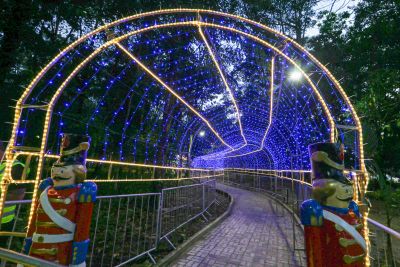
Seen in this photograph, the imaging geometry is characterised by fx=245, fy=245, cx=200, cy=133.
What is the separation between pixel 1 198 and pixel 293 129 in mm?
10315

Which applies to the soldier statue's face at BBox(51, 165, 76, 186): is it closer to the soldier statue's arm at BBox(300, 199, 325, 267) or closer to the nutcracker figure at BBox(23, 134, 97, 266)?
the nutcracker figure at BBox(23, 134, 97, 266)

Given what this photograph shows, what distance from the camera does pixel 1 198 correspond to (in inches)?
128

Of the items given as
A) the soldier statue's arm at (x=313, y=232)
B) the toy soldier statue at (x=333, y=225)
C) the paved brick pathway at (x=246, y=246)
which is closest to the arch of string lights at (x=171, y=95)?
the paved brick pathway at (x=246, y=246)

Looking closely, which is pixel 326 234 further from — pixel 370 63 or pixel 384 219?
pixel 370 63

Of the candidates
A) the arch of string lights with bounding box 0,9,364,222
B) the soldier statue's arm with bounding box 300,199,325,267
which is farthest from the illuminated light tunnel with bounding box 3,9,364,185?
the soldier statue's arm with bounding box 300,199,325,267

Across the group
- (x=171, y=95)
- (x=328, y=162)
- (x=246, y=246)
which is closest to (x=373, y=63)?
(x=171, y=95)

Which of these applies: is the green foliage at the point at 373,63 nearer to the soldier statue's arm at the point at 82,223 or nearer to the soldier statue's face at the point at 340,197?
the soldier statue's face at the point at 340,197

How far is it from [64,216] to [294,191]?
47.7 feet

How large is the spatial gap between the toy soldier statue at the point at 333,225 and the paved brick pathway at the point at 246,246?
2.92m

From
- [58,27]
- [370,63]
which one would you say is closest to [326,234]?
[58,27]

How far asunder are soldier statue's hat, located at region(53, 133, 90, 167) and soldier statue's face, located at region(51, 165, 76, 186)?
55mm

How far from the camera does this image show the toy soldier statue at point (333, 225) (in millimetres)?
2592

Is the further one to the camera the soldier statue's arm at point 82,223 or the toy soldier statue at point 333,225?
the soldier statue's arm at point 82,223

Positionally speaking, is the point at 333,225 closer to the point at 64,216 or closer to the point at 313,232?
the point at 313,232
